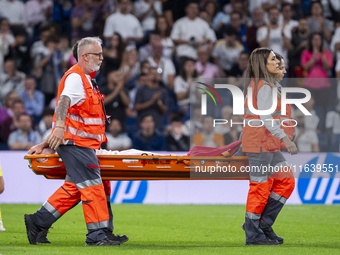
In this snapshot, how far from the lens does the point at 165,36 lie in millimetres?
13422

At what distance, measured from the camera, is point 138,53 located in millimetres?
13203

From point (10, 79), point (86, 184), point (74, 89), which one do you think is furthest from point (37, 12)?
point (86, 184)

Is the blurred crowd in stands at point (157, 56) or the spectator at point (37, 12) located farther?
the spectator at point (37, 12)

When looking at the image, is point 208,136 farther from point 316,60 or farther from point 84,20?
point 84,20

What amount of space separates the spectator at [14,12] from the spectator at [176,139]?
15.4 feet

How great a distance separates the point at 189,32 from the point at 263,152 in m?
7.93

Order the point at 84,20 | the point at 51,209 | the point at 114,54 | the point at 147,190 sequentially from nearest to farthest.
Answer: the point at 51,209
the point at 147,190
the point at 114,54
the point at 84,20

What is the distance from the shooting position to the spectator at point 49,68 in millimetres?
12801

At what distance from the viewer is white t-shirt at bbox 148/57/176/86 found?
42.3 ft

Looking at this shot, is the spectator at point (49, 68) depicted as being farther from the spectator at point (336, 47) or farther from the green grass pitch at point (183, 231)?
the spectator at point (336, 47)

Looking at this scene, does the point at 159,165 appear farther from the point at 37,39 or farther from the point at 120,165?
the point at 37,39

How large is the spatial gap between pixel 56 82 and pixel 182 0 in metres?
3.67

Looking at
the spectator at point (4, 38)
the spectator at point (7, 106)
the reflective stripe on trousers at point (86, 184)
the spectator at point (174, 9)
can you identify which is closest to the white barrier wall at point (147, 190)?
the spectator at point (7, 106)

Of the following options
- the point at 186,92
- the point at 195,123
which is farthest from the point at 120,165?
the point at 186,92
